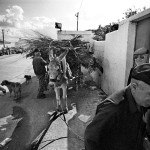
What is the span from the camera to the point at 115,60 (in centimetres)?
623

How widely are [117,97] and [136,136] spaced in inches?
16.3

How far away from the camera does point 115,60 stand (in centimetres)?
623

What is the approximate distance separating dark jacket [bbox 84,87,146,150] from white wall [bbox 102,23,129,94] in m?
3.99

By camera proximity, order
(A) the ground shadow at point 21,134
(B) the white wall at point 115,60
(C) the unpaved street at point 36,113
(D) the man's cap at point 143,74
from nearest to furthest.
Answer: (D) the man's cap at point 143,74 → (A) the ground shadow at point 21,134 → (C) the unpaved street at point 36,113 → (B) the white wall at point 115,60

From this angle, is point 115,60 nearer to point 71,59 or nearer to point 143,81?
point 71,59

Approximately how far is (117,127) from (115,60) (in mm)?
5027

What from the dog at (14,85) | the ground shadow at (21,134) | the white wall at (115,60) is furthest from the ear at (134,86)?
the dog at (14,85)

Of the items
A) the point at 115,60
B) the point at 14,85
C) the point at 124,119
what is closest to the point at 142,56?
the point at 115,60

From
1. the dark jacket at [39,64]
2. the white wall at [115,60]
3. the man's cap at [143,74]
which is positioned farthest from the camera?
the dark jacket at [39,64]


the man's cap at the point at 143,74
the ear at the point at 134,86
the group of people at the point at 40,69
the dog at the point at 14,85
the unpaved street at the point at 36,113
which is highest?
the man's cap at the point at 143,74

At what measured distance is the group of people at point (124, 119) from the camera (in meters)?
1.39

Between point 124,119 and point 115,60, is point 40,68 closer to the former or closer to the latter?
point 115,60

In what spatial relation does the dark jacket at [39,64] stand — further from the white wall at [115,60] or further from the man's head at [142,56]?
the man's head at [142,56]

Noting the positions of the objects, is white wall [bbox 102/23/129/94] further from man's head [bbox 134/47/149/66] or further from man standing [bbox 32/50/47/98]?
man standing [bbox 32/50/47/98]
